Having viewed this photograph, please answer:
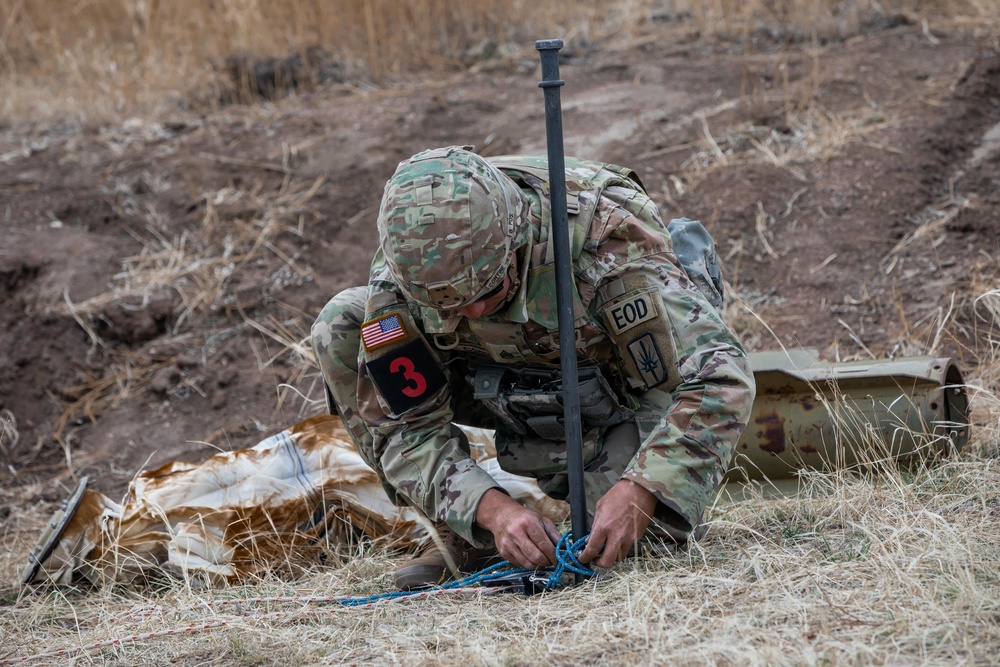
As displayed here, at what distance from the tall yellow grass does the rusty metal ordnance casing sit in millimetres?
4830

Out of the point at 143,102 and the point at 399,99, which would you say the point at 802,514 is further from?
the point at 143,102

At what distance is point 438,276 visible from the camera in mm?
2625

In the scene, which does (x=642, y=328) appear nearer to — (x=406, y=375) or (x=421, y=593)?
(x=406, y=375)

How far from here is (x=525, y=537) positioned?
9.15 feet

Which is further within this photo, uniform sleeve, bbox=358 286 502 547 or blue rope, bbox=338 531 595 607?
uniform sleeve, bbox=358 286 502 547

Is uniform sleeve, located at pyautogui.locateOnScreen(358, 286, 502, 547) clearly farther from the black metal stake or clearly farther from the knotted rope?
the black metal stake

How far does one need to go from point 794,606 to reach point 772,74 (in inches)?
212

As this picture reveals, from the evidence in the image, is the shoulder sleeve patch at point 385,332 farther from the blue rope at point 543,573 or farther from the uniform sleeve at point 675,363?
the blue rope at point 543,573

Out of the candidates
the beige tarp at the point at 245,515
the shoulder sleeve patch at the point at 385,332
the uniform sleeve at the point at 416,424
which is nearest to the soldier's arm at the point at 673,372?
the uniform sleeve at the point at 416,424

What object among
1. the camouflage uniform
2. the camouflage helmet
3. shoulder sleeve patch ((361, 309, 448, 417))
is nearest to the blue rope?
the camouflage uniform

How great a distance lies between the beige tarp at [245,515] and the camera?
363 centimetres

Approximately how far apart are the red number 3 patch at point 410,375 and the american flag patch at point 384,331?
8 centimetres

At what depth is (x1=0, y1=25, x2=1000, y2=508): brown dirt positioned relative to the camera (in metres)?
4.98

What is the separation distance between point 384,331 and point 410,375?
162mm
